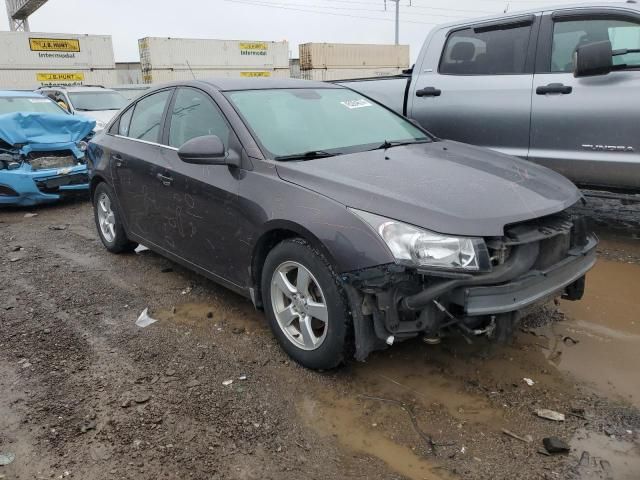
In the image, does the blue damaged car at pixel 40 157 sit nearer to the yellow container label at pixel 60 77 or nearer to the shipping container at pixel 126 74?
the yellow container label at pixel 60 77

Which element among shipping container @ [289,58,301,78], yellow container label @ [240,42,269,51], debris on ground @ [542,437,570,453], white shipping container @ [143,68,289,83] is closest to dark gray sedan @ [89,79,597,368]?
debris on ground @ [542,437,570,453]

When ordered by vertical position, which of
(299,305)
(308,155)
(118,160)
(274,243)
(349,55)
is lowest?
(299,305)

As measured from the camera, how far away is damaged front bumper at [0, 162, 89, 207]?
721 centimetres

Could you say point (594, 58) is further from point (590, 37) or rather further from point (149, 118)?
point (149, 118)

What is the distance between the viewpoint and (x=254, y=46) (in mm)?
30266

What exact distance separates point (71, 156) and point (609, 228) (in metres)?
7.18

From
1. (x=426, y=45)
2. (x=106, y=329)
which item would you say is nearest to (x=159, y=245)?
(x=106, y=329)

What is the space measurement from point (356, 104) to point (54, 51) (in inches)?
1050

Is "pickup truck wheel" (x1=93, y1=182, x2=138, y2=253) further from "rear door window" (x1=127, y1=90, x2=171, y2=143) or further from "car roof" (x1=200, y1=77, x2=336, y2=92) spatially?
"car roof" (x1=200, y1=77, x2=336, y2=92)

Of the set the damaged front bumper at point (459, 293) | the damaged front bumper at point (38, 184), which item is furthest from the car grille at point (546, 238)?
the damaged front bumper at point (38, 184)

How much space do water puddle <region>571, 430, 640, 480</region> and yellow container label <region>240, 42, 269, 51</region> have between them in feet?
99.5

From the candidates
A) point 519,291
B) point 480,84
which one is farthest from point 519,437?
point 480,84

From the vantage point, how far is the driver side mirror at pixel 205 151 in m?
3.23

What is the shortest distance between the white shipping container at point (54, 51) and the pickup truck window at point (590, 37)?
26.5 metres
